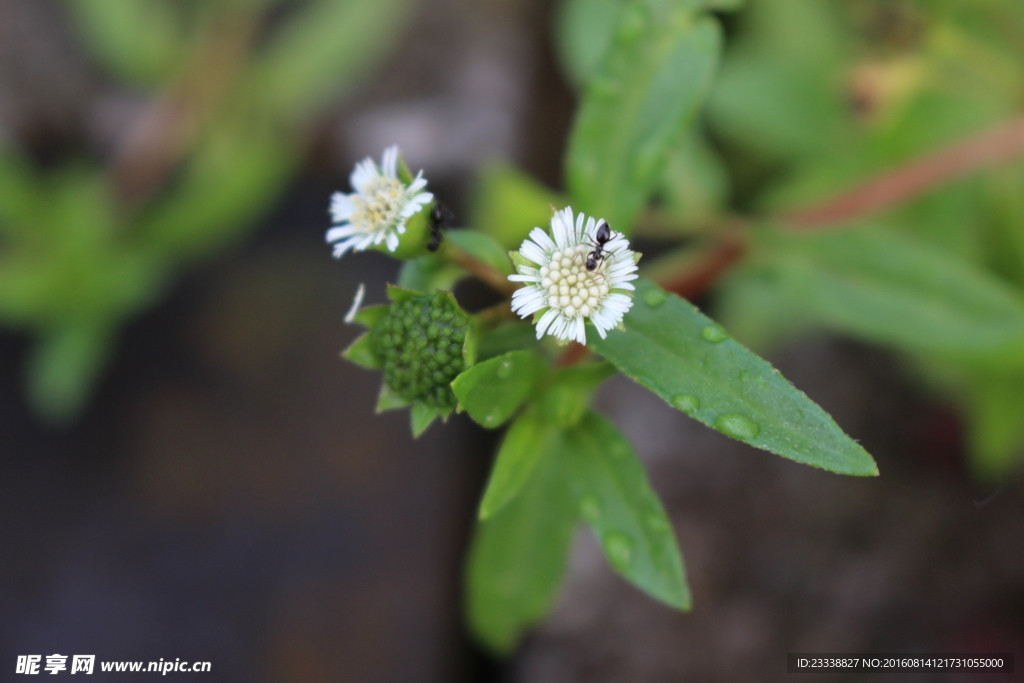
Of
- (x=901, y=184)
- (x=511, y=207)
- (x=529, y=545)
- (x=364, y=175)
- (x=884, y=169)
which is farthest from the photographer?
(x=511, y=207)

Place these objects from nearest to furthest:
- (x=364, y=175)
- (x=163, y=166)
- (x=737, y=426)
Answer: (x=737, y=426), (x=364, y=175), (x=163, y=166)

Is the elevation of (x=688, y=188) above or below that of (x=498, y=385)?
above

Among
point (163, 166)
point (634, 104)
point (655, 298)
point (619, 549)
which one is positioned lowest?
point (619, 549)

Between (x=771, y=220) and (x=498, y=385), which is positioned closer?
(x=498, y=385)

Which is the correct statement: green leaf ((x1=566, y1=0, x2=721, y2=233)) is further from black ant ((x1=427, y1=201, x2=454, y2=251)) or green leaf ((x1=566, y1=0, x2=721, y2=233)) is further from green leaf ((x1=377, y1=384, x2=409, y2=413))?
green leaf ((x1=377, y1=384, x2=409, y2=413))

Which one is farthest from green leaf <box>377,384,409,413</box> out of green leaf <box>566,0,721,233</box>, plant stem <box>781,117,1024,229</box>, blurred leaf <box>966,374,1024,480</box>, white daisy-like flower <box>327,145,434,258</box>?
blurred leaf <box>966,374,1024,480</box>

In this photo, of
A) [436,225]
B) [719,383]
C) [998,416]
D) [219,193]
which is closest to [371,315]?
[436,225]

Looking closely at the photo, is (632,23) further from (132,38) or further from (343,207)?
(132,38)

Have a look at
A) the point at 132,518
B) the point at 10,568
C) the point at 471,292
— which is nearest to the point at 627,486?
the point at 471,292
